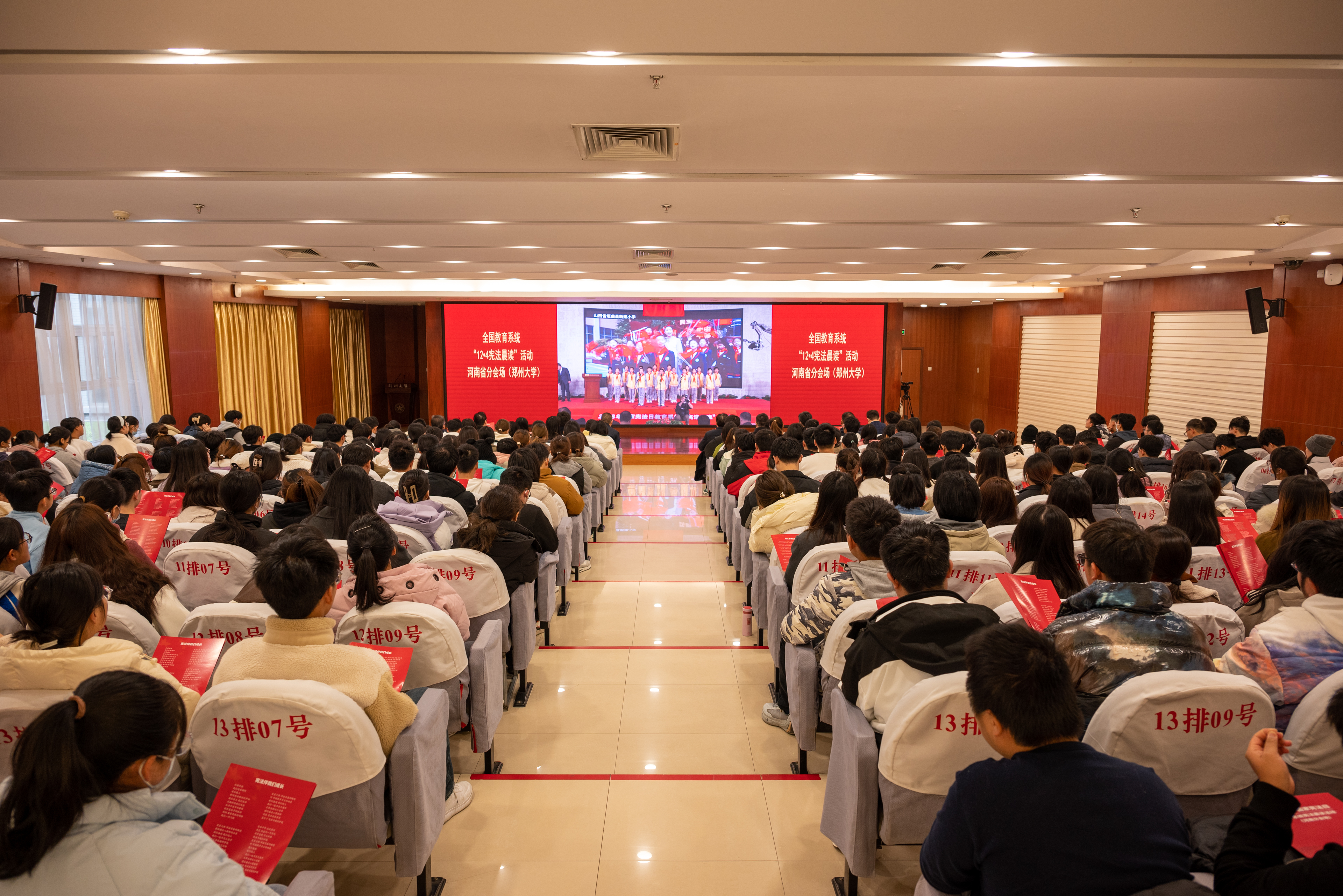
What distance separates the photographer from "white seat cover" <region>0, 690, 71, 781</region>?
215cm

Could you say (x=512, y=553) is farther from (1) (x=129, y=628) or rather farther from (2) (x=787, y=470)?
(2) (x=787, y=470)

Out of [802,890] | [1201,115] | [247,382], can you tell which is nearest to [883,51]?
[1201,115]

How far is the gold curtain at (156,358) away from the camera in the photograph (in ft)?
38.2

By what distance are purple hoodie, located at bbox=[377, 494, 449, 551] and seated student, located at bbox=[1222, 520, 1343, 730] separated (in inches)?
147

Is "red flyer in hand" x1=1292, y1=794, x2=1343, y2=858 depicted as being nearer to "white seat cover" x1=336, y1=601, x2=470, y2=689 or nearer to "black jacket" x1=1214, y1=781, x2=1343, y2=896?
"black jacket" x1=1214, y1=781, x2=1343, y2=896

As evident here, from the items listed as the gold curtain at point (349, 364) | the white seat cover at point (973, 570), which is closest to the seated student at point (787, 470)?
the white seat cover at point (973, 570)

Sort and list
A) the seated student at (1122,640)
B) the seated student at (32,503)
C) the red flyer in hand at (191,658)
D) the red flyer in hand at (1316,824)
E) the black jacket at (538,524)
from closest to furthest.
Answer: the red flyer in hand at (1316,824) → the seated student at (1122,640) → the red flyer in hand at (191,658) → the seated student at (32,503) → the black jacket at (538,524)

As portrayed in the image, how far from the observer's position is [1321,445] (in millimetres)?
7586

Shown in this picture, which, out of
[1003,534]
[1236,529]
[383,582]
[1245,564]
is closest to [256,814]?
[383,582]

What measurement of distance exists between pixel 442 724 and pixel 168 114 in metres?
3.16

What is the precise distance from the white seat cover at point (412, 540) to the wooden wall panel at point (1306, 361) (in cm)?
968

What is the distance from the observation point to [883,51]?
2.97 m

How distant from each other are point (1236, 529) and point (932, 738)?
3160mm

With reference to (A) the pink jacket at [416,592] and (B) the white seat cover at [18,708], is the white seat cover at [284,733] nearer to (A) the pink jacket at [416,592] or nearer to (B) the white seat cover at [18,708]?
(B) the white seat cover at [18,708]
